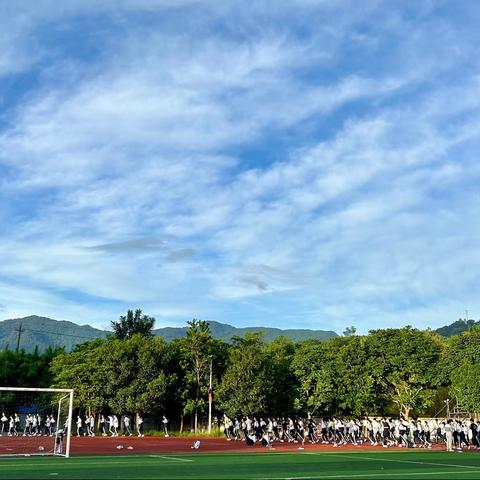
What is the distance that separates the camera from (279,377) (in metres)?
54.7

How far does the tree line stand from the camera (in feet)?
170

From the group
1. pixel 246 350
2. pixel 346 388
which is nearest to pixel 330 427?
pixel 346 388

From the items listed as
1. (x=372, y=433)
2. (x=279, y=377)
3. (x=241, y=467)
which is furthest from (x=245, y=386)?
(x=241, y=467)

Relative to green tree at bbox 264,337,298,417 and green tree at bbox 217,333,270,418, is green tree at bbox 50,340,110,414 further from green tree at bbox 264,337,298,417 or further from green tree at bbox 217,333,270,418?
green tree at bbox 264,337,298,417

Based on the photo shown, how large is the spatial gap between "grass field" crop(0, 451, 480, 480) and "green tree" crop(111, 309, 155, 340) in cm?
5205

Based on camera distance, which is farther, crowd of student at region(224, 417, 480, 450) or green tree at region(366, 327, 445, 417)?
green tree at region(366, 327, 445, 417)

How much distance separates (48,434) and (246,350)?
17620 mm

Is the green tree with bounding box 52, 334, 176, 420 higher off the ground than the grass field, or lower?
higher

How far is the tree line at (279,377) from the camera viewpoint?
51.8m

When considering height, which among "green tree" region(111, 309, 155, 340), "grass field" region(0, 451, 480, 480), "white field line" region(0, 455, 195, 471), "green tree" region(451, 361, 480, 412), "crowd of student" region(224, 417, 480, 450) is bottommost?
"grass field" region(0, 451, 480, 480)

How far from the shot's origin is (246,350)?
180 ft

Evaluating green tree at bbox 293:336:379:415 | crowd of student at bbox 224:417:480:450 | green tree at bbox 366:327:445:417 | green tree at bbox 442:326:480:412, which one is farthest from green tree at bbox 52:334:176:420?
green tree at bbox 442:326:480:412

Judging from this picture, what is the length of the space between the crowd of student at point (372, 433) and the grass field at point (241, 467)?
999cm

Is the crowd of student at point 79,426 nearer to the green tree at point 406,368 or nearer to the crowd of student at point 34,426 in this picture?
the crowd of student at point 34,426
